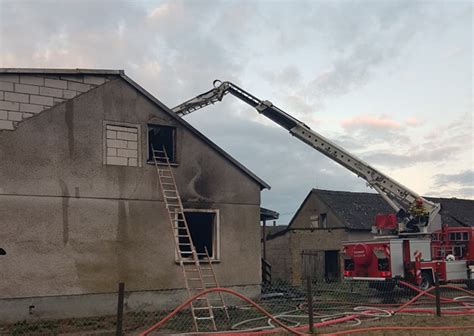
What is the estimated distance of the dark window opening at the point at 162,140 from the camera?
14.3 m

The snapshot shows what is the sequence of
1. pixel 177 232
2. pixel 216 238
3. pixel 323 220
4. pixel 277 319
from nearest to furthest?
pixel 277 319
pixel 177 232
pixel 216 238
pixel 323 220

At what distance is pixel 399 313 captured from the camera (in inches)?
476

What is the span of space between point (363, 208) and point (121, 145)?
22401mm

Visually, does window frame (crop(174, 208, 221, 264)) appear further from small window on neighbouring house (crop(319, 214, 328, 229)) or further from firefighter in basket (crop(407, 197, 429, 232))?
small window on neighbouring house (crop(319, 214, 328, 229))

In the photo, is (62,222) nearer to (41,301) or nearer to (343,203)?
(41,301)

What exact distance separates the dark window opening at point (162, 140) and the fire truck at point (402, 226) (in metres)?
3.82

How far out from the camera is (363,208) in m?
32.8

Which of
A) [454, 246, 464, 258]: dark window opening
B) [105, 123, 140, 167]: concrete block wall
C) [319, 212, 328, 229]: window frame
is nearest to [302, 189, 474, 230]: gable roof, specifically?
[319, 212, 328, 229]: window frame

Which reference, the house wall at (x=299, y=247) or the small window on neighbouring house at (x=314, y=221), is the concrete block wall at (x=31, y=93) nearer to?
the house wall at (x=299, y=247)

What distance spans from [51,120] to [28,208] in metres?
2.13

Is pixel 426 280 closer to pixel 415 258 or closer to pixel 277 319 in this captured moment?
pixel 415 258

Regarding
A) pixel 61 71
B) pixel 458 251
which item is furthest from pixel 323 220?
pixel 61 71

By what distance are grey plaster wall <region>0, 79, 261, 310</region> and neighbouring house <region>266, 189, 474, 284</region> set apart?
1226 centimetres

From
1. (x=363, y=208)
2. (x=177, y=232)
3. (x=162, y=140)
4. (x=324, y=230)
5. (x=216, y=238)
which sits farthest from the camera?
(x=363, y=208)
